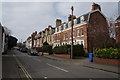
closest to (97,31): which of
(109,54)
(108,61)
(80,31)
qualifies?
(80,31)

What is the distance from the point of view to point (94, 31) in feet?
103

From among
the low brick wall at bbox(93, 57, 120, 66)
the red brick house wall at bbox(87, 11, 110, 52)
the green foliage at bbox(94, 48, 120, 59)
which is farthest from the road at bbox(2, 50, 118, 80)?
the red brick house wall at bbox(87, 11, 110, 52)

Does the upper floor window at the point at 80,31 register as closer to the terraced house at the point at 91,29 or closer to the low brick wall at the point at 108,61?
the terraced house at the point at 91,29

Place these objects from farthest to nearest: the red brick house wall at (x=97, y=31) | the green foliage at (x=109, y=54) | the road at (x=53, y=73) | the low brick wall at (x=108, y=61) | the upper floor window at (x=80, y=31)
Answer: the upper floor window at (x=80, y=31) < the red brick house wall at (x=97, y=31) < the green foliage at (x=109, y=54) < the low brick wall at (x=108, y=61) < the road at (x=53, y=73)

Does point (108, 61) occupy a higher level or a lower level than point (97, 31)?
lower

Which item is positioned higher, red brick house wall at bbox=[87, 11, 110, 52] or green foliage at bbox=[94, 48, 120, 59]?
red brick house wall at bbox=[87, 11, 110, 52]

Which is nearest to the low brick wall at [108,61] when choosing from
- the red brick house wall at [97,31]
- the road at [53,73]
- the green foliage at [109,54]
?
the green foliage at [109,54]

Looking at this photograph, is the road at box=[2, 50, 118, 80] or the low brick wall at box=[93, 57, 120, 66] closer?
the road at box=[2, 50, 118, 80]

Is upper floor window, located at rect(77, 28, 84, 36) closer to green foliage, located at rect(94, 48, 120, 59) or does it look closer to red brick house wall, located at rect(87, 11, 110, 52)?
red brick house wall, located at rect(87, 11, 110, 52)

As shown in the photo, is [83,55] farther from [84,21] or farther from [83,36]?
[84,21]

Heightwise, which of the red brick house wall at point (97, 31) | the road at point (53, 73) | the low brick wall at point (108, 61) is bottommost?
the road at point (53, 73)

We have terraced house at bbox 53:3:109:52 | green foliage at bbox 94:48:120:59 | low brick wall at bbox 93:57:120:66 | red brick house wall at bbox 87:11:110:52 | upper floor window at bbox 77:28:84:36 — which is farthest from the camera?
upper floor window at bbox 77:28:84:36

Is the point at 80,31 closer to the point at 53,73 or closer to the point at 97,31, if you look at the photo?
the point at 97,31

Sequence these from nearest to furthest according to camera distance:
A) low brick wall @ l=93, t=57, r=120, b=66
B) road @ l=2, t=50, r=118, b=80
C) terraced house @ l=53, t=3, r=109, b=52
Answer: road @ l=2, t=50, r=118, b=80, low brick wall @ l=93, t=57, r=120, b=66, terraced house @ l=53, t=3, r=109, b=52
